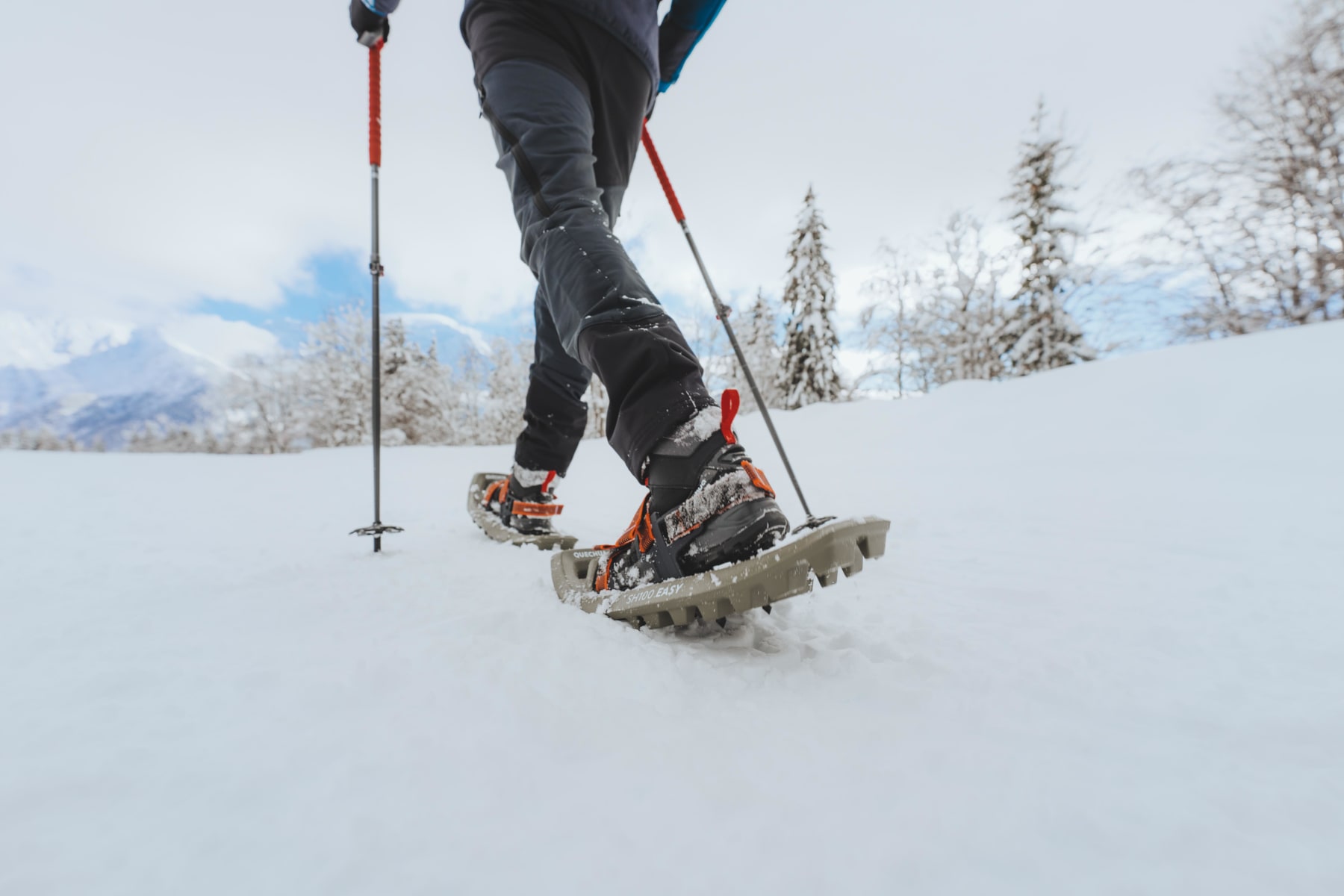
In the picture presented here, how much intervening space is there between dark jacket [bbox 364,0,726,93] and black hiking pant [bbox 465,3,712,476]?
22 millimetres

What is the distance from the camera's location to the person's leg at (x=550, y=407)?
1.59 metres

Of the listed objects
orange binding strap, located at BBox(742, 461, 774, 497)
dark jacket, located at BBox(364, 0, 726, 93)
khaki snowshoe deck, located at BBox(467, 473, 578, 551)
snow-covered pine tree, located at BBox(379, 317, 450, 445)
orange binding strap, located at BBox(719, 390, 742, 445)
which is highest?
snow-covered pine tree, located at BBox(379, 317, 450, 445)

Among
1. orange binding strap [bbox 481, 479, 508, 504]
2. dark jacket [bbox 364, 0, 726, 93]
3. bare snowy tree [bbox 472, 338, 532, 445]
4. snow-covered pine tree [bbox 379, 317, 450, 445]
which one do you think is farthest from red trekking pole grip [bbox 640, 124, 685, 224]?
bare snowy tree [bbox 472, 338, 532, 445]

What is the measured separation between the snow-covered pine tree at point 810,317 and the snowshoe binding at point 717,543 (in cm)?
1660

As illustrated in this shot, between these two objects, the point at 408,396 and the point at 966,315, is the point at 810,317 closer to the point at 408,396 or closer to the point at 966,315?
the point at 966,315

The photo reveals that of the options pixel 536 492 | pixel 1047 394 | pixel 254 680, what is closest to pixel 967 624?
pixel 254 680

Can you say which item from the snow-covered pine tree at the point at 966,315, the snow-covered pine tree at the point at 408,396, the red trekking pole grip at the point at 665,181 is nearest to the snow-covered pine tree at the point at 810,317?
the snow-covered pine tree at the point at 966,315

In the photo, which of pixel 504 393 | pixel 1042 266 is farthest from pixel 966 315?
pixel 504 393

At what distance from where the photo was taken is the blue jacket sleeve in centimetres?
137

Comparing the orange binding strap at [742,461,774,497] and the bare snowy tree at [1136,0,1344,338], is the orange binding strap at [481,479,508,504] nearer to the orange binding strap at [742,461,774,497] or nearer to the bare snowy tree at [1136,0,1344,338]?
the orange binding strap at [742,461,774,497]

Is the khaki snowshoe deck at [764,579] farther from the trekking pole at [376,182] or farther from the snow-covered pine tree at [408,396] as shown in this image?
the snow-covered pine tree at [408,396]

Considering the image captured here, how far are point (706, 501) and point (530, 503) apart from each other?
1.02 metres

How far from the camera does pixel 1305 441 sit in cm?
223

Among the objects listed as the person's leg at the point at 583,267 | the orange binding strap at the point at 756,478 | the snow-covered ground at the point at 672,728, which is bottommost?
the snow-covered ground at the point at 672,728
